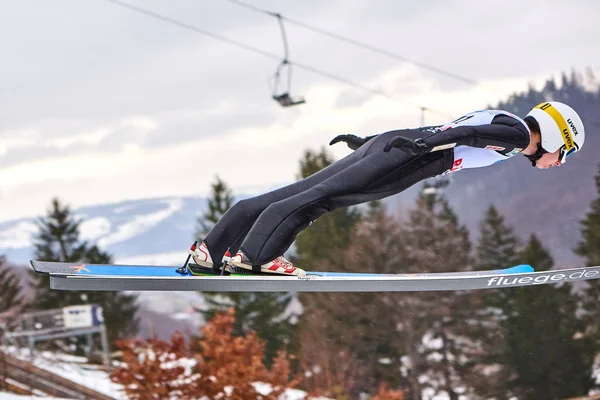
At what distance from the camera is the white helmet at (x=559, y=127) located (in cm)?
577

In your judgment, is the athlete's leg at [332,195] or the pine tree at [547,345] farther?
the pine tree at [547,345]

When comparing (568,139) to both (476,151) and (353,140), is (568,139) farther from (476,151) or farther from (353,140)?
(353,140)

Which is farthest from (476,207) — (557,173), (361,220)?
(361,220)

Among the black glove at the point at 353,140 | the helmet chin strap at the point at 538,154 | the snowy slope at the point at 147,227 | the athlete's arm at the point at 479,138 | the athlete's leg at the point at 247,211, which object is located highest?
the snowy slope at the point at 147,227

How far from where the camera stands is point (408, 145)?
5.19m

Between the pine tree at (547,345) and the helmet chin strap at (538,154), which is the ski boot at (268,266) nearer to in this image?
the helmet chin strap at (538,154)

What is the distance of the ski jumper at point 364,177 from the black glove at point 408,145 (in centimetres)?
31

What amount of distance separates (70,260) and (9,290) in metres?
4.17

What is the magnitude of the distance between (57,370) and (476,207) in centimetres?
3664

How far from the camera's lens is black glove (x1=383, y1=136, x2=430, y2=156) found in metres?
5.17

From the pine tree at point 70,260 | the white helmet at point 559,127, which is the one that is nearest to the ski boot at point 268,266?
the white helmet at point 559,127

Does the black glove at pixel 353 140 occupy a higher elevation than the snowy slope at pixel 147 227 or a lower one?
lower

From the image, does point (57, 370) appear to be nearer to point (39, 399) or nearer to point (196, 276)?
point (39, 399)

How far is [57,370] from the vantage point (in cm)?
3325
